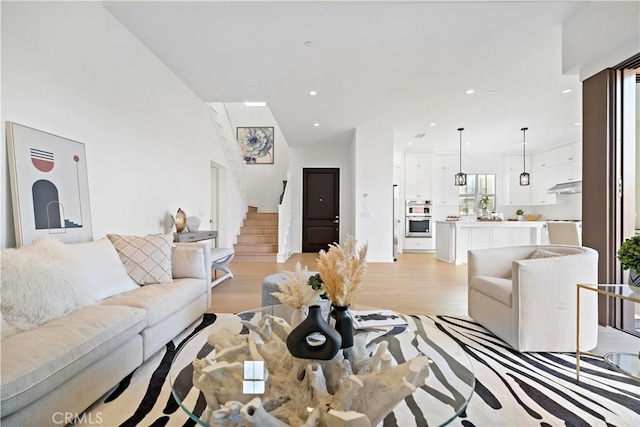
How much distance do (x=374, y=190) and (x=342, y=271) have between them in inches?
196

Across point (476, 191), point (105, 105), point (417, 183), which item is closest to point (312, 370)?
point (105, 105)

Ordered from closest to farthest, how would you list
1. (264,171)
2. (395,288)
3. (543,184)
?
(395,288)
(543,184)
(264,171)

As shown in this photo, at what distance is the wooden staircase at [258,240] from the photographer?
5.98 meters

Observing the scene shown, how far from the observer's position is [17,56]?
1.91m

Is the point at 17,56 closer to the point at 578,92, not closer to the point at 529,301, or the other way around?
the point at 529,301

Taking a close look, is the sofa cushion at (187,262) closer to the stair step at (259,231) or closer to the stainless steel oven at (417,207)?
the stair step at (259,231)

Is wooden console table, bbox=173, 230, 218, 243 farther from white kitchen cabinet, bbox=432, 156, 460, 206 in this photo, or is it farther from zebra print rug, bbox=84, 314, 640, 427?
white kitchen cabinet, bbox=432, 156, 460, 206

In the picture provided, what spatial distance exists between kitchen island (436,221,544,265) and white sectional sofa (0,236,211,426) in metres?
5.22

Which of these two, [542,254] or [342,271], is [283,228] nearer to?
[542,254]

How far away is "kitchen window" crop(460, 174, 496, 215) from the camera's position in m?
8.15

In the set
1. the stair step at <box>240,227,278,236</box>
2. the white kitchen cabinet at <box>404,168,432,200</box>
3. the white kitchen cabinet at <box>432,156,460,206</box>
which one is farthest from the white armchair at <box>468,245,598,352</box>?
the white kitchen cabinet at <box>432,156,460,206</box>

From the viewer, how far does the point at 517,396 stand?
159 centimetres

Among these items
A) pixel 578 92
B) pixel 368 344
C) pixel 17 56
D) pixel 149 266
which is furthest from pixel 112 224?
pixel 578 92

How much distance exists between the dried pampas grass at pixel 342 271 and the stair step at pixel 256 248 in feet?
16.8
